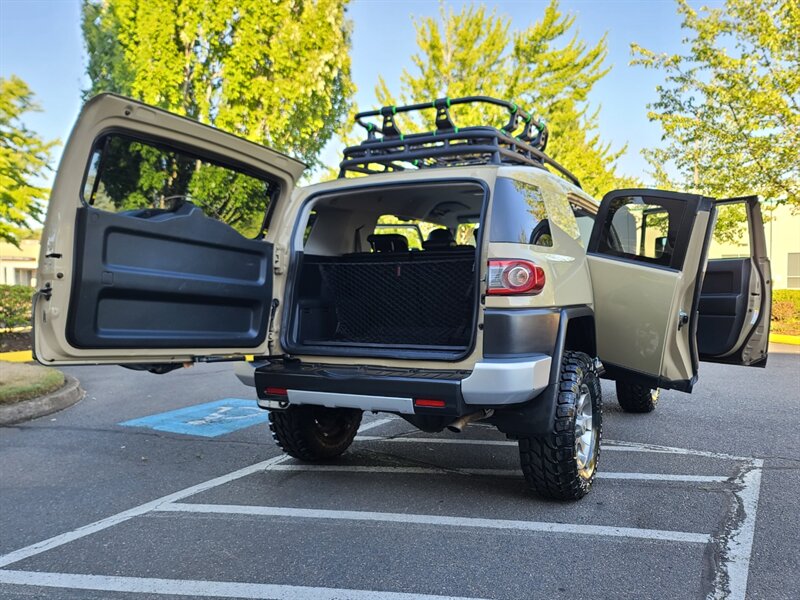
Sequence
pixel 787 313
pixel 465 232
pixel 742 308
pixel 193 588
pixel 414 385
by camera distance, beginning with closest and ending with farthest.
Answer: pixel 193 588
pixel 414 385
pixel 742 308
pixel 465 232
pixel 787 313

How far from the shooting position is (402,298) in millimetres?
4406

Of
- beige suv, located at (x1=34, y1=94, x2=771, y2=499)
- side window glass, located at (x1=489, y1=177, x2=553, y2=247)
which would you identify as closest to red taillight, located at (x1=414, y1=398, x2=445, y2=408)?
beige suv, located at (x1=34, y1=94, x2=771, y2=499)

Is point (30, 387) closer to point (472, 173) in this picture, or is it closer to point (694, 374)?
point (472, 173)

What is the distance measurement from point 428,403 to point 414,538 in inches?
27.8

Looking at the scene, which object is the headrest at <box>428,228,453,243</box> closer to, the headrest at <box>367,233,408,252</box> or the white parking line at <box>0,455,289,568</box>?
the headrest at <box>367,233,408,252</box>

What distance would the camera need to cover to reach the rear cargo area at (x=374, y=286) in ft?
13.7

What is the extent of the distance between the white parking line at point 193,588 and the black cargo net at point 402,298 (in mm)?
1735

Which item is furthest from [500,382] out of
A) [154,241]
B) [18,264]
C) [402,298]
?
[18,264]

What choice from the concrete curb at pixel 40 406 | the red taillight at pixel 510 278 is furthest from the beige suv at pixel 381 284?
the concrete curb at pixel 40 406

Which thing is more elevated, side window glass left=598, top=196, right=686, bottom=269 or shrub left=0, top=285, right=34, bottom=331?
side window glass left=598, top=196, right=686, bottom=269

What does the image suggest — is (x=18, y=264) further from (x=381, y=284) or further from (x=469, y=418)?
(x=469, y=418)

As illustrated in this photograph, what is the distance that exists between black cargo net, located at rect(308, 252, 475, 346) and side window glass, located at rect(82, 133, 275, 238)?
76 cm

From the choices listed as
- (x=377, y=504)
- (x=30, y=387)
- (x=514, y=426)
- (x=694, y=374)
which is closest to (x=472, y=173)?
(x=514, y=426)

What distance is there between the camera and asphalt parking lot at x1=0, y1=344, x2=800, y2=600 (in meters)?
2.76
